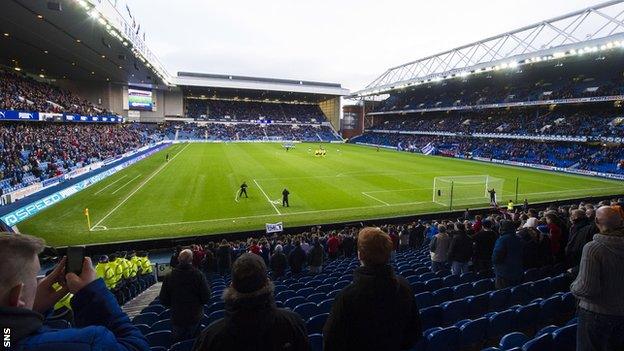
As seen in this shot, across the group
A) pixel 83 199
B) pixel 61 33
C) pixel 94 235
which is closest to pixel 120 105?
pixel 61 33

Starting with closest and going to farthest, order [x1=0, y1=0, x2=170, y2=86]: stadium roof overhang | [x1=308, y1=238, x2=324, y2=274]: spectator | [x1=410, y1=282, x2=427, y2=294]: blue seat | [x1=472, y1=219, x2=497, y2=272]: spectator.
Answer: [x1=410, y1=282, x2=427, y2=294]: blue seat, [x1=472, y1=219, x2=497, y2=272]: spectator, [x1=308, y1=238, x2=324, y2=274]: spectator, [x1=0, y1=0, x2=170, y2=86]: stadium roof overhang

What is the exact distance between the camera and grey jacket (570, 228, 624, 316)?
373 cm

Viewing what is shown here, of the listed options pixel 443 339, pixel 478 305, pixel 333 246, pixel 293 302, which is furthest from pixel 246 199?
pixel 443 339

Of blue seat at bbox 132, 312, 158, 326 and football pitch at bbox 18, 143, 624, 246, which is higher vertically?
blue seat at bbox 132, 312, 158, 326

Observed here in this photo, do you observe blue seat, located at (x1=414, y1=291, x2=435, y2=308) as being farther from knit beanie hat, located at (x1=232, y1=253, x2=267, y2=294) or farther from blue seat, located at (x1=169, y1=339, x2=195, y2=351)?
knit beanie hat, located at (x1=232, y1=253, x2=267, y2=294)

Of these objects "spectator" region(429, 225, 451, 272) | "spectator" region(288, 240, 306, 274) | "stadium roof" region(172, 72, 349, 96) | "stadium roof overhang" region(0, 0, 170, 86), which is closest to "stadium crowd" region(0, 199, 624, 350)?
"spectator" region(429, 225, 451, 272)

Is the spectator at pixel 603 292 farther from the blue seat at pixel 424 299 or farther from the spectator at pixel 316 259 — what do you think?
the spectator at pixel 316 259

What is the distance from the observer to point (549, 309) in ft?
19.2

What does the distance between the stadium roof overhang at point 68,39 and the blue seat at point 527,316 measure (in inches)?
1040

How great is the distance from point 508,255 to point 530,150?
175ft

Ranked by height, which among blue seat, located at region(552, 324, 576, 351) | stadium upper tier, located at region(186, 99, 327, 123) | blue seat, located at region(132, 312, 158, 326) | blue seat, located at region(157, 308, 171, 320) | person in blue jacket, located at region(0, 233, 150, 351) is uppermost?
stadium upper tier, located at region(186, 99, 327, 123)

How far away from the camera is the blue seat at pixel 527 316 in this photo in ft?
18.4

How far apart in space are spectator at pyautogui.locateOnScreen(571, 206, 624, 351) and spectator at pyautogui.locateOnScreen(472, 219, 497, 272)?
4945 mm

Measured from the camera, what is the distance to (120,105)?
231 ft
